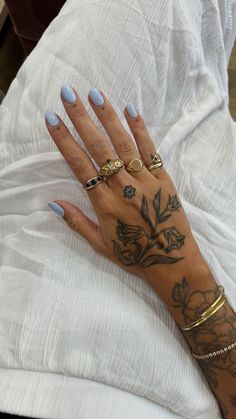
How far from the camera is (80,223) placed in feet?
2.05

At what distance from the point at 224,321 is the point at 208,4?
523mm

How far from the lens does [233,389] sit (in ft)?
1.97

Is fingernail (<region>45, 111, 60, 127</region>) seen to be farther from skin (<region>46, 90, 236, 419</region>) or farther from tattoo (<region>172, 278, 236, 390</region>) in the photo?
tattoo (<region>172, 278, 236, 390</region>)

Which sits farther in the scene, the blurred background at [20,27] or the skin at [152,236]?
the blurred background at [20,27]

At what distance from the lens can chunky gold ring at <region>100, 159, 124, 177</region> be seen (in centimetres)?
59

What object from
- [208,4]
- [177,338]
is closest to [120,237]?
[177,338]

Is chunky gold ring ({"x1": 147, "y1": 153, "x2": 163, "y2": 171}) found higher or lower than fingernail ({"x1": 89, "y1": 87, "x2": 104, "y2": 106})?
lower

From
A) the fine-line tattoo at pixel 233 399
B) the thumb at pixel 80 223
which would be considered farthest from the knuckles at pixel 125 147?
the fine-line tattoo at pixel 233 399

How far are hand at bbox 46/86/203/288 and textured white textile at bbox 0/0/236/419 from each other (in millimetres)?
42

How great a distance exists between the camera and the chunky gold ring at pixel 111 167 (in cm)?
59

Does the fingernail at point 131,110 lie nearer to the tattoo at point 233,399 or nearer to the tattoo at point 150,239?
the tattoo at point 150,239

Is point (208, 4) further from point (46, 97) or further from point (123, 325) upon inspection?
point (123, 325)

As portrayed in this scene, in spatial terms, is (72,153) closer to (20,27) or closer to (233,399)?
(233,399)

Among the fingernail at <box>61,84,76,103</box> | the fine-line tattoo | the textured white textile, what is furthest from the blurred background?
the fine-line tattoo
